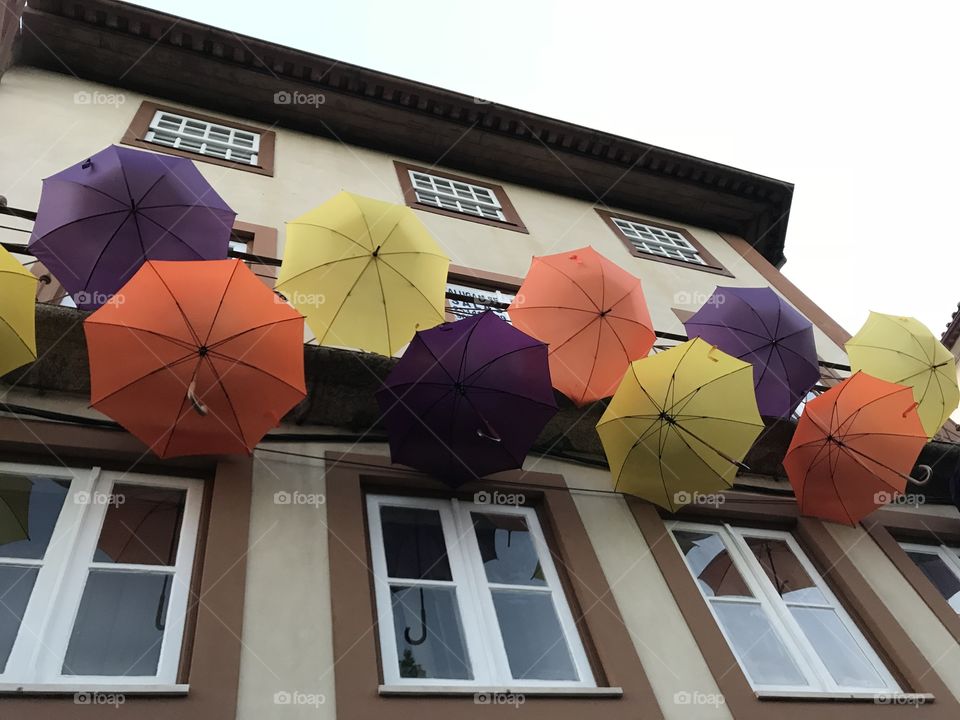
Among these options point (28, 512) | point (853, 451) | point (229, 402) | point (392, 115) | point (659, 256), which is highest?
point (392, 115)

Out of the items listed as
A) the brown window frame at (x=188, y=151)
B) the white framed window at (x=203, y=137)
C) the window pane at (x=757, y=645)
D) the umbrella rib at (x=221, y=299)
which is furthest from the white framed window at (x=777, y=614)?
the white framed window at (x=203, y=137)

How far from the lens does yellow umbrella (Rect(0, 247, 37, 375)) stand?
4.78 m

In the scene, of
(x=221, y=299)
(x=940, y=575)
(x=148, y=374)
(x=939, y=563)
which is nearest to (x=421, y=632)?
(x=148, y=374)

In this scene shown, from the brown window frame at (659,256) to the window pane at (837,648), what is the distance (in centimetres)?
642

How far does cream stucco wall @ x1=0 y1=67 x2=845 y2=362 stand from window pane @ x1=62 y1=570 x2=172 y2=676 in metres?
4.66

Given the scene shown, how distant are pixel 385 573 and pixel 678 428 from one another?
102 inches

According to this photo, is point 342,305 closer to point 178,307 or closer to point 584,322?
point 178,307

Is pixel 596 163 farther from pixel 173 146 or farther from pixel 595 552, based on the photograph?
pixel 595 552

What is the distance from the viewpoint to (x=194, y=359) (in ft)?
16.0

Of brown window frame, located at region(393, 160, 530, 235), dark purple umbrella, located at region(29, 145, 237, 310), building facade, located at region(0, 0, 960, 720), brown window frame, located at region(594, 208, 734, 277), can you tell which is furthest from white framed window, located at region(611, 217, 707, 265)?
dark purple umbrella, located at region(29, 145, 237, 310)

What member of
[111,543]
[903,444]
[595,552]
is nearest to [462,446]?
[595,552]

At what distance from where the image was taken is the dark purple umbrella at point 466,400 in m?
5.56

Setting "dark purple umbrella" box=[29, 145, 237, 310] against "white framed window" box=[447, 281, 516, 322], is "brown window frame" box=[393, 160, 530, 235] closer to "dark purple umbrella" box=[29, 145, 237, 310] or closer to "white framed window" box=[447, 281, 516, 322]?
"white framed window" box=[447, 281, 516, 322]

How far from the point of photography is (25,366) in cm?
536
